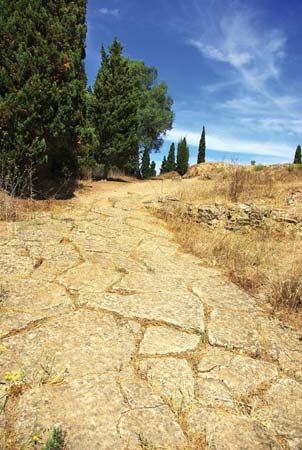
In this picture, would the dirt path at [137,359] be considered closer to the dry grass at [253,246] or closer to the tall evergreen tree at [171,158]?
the dry grass at [253,246]

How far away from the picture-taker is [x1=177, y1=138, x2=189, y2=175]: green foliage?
2570 centimetres

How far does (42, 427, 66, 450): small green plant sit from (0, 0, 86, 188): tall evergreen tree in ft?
17.9

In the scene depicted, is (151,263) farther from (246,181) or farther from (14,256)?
(246,181)

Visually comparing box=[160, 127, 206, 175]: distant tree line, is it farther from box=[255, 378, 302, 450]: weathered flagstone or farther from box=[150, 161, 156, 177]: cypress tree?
box=[255, 378, 302, 450]: weathered flagstone

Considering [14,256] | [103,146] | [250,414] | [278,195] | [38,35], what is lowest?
[250,414]

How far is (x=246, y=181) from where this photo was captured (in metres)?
8.43

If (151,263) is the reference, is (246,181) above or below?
above

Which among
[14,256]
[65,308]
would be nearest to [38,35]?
[14,256]

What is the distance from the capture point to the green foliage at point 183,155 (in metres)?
25.7

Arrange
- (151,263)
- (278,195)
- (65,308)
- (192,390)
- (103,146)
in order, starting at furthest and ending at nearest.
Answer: (103,146), (278,195), (151,263), (65,308), (192,390)

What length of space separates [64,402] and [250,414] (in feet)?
3.37

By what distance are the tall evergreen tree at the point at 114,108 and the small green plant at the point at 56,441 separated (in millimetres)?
11701

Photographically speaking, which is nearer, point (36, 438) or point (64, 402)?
point (36, 438)

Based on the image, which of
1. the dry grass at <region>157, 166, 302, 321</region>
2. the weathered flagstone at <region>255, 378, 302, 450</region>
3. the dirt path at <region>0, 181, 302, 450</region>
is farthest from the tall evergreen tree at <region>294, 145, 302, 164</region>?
the weathered flagstone at <region>255, 378, 302, 450</region>
